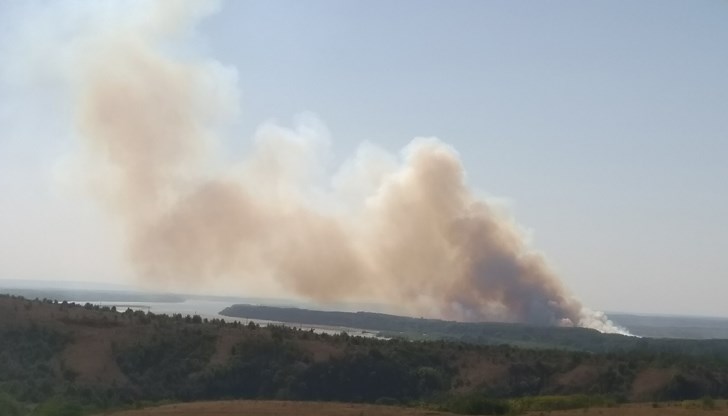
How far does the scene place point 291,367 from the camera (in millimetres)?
51625

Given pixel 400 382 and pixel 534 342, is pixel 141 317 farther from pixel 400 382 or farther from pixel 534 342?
pixel 534 342

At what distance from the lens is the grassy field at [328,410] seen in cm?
2981

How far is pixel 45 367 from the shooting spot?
161 feet

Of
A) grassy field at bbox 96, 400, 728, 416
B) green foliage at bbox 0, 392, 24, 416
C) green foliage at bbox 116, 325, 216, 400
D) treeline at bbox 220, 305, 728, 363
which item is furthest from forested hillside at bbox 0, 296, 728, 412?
treeline at bbox 220, 305, 728, 363

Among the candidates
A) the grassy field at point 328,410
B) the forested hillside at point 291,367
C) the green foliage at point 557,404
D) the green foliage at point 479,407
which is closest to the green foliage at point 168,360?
the forested hillside at point 291,367

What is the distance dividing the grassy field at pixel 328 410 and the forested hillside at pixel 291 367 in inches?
486

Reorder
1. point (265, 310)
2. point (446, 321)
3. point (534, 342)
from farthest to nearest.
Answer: point (265, 310)
point (446, 321)
point (534, 342)

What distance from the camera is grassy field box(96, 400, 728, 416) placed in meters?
29.8

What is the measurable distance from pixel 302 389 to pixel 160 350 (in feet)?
33.2

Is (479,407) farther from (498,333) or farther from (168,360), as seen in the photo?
(498,333)

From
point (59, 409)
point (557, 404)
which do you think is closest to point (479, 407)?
point (557, 404)

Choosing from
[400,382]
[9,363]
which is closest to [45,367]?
[9,363]

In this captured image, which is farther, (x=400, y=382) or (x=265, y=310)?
(x=265, y=310)

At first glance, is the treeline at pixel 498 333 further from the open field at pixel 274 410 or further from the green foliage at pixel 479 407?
the open field at pixel 274 410
